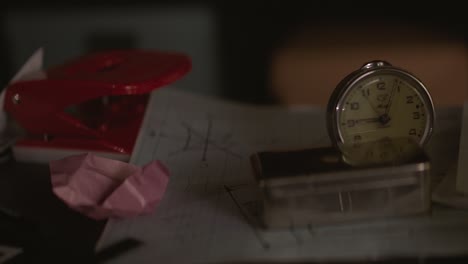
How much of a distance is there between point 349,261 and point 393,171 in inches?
3.4

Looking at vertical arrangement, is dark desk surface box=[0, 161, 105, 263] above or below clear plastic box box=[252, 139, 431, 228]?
below

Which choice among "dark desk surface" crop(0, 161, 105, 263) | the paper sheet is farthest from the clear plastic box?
"dark desk surface" crop(0, 161, 105, 263)

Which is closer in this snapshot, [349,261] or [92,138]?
[349,261]

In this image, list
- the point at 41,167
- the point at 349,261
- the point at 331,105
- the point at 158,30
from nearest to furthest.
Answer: the point at 349,261 < the point at 331,105 < the point at 41,167 < the point at 158,30

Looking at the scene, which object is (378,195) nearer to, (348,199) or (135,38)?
(348,199)

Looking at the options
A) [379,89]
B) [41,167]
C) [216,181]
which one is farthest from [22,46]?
[379,89]

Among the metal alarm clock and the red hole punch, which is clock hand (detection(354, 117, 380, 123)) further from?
the red hole punch

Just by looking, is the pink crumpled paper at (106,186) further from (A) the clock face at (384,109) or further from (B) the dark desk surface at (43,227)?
(A) the clock face at (384,109)

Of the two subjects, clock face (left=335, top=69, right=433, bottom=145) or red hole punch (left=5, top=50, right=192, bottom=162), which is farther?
red hole punch (left=5, top=50, right=192, bottom=162)

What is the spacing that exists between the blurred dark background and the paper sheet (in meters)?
0.51

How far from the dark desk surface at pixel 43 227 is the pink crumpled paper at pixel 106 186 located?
0.02 meters

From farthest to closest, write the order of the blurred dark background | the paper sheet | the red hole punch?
the blurred dark background < the red hole punch < the paper sheet

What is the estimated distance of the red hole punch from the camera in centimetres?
80

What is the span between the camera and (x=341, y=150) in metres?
0.65
